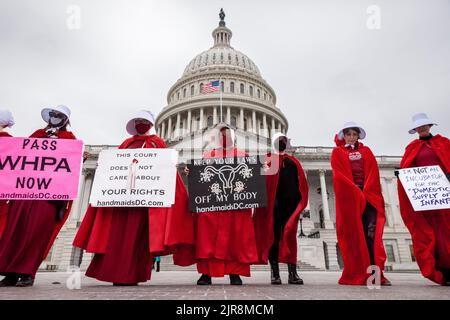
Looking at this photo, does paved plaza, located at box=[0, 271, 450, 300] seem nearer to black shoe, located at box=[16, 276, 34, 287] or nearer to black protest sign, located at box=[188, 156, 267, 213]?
black shoe, located at box=[16, 276, 34, 287]

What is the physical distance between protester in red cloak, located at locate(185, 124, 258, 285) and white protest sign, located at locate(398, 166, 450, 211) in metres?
3.14

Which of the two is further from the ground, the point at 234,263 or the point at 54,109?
the point at 54,109

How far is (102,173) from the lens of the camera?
5312mm

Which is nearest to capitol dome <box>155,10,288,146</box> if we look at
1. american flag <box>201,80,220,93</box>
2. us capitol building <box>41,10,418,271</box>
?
us capitol building <box>41,10,418,271</box>

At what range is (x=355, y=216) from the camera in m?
5.70

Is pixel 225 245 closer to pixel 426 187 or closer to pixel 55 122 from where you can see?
pixel 55 122

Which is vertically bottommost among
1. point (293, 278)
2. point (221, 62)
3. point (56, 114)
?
point (293, 278)

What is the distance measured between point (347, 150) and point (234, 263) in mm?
3216

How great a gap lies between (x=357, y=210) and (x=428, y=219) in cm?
151

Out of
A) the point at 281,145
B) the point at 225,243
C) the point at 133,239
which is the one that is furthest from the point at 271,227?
the point at 133,239

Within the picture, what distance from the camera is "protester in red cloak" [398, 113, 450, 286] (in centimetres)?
A: 552

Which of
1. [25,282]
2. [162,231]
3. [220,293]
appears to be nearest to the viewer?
[220,293]

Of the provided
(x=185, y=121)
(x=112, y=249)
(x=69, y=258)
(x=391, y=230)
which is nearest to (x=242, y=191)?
(x=112, y=249)
